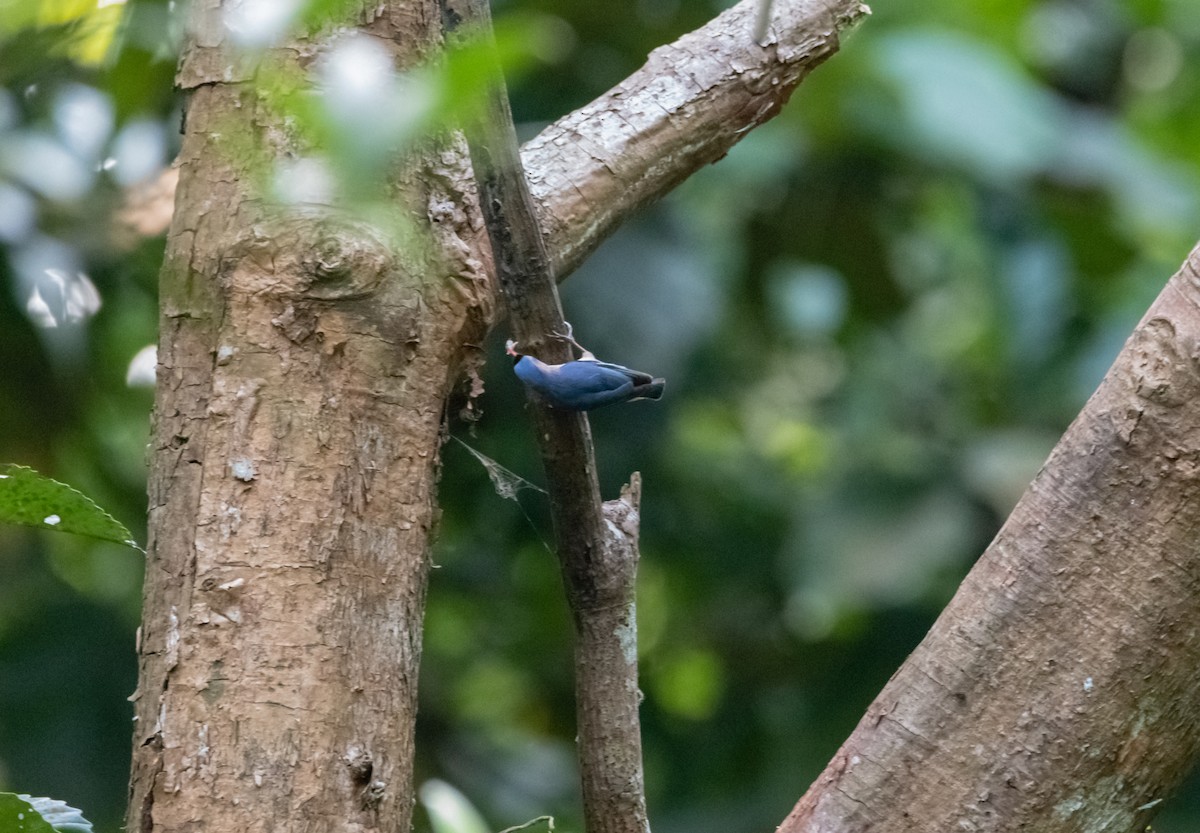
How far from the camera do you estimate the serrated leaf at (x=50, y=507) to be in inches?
47.1

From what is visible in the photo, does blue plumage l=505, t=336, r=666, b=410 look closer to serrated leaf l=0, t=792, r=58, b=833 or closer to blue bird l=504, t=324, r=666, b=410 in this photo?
blue bird l=504, t=324, r=666, b=410

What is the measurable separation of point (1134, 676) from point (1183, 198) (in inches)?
94.2

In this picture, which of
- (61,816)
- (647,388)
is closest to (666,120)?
(647,388)

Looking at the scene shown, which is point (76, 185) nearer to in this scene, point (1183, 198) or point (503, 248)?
point (503, 248)

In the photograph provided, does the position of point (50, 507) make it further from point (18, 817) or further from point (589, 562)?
point (589, 562)

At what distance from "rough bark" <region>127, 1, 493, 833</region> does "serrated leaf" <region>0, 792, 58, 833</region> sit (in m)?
0.09

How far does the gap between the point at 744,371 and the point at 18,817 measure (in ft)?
10.7

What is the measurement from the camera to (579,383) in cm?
Result: 126

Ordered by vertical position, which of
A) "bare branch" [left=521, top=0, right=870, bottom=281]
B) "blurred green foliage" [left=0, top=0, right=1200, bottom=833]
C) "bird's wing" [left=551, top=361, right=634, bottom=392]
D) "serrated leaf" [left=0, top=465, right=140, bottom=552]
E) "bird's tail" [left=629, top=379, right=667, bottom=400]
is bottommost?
"serrated leaf" [left=0, top=465, right=140, bottom=552]

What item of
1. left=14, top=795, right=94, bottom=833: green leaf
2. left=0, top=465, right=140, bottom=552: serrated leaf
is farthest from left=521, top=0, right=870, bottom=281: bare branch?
left=14, top=795, right=94, bottom=833: green leaf

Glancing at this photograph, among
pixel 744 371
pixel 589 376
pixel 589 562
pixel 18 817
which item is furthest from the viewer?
pixel 744 371

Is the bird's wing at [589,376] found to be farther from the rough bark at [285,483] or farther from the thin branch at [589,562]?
the rough bark at [285,483]

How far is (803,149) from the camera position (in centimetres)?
346

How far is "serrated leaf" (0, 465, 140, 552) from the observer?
3.92ft
